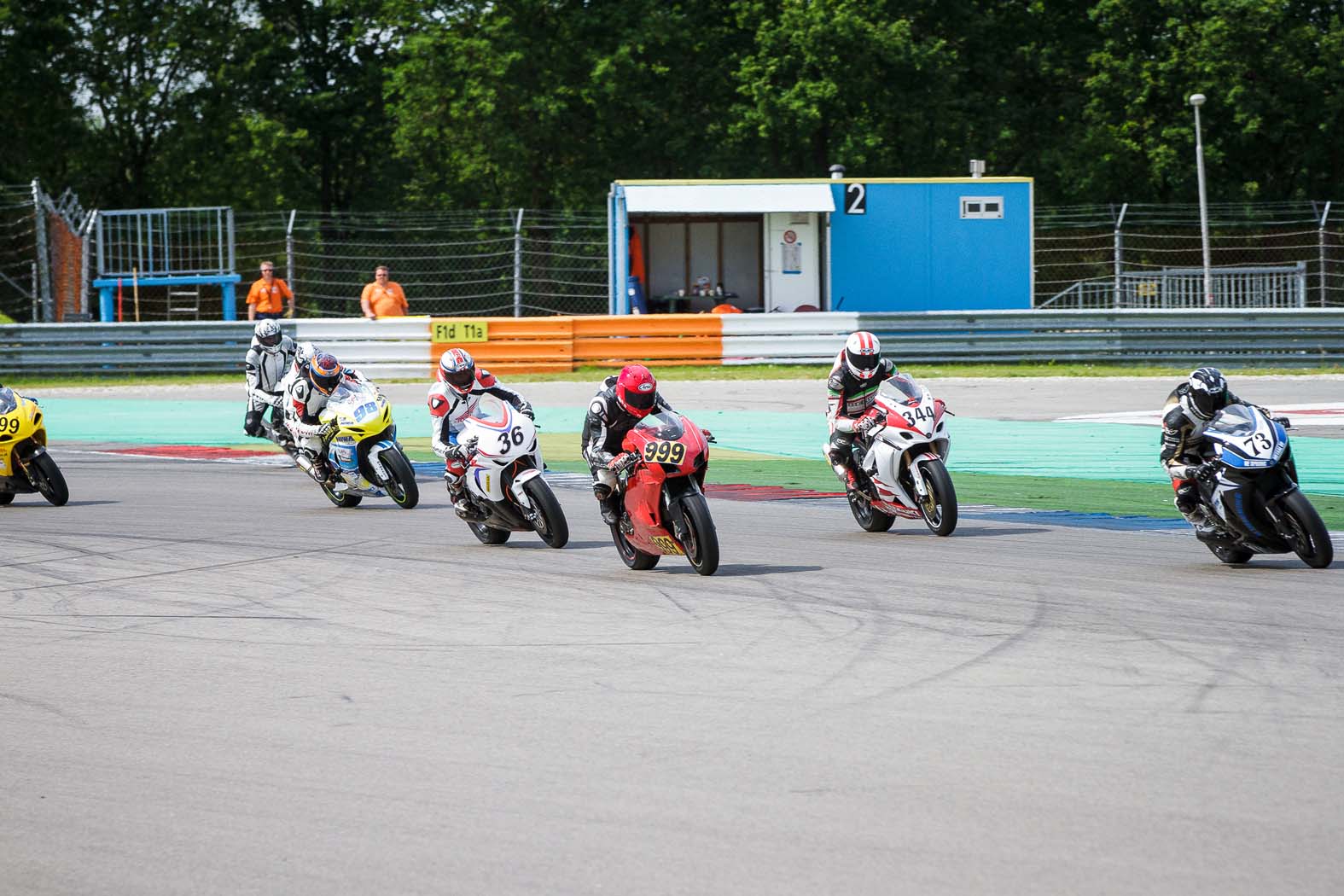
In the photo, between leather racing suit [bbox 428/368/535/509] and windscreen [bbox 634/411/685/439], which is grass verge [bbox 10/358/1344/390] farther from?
windscreen [bbox 634/411/685/439]

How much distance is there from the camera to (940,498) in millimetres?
10719

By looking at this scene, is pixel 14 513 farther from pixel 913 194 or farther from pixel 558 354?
pixel 913 194

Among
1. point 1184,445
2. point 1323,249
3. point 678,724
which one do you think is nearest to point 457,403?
point 1184,445

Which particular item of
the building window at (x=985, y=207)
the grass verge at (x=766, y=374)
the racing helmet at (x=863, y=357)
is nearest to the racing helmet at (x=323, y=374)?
the racing helmet at (x=863, y=357)

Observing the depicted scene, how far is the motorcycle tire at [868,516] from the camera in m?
11.3

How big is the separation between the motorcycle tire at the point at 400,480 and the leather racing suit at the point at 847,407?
3412 mm

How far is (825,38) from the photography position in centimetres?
3984

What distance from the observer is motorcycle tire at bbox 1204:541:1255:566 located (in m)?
9.32

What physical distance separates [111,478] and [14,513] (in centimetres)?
205

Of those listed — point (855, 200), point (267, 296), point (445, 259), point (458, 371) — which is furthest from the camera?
point (445, 259)

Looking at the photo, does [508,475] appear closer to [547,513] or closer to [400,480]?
[547,513]

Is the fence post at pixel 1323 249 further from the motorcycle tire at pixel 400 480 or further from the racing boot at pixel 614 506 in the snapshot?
the racing boot at pixel 614 506

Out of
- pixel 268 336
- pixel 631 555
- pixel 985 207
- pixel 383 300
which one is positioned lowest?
pixel 631 555

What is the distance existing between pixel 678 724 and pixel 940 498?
16.9ft
